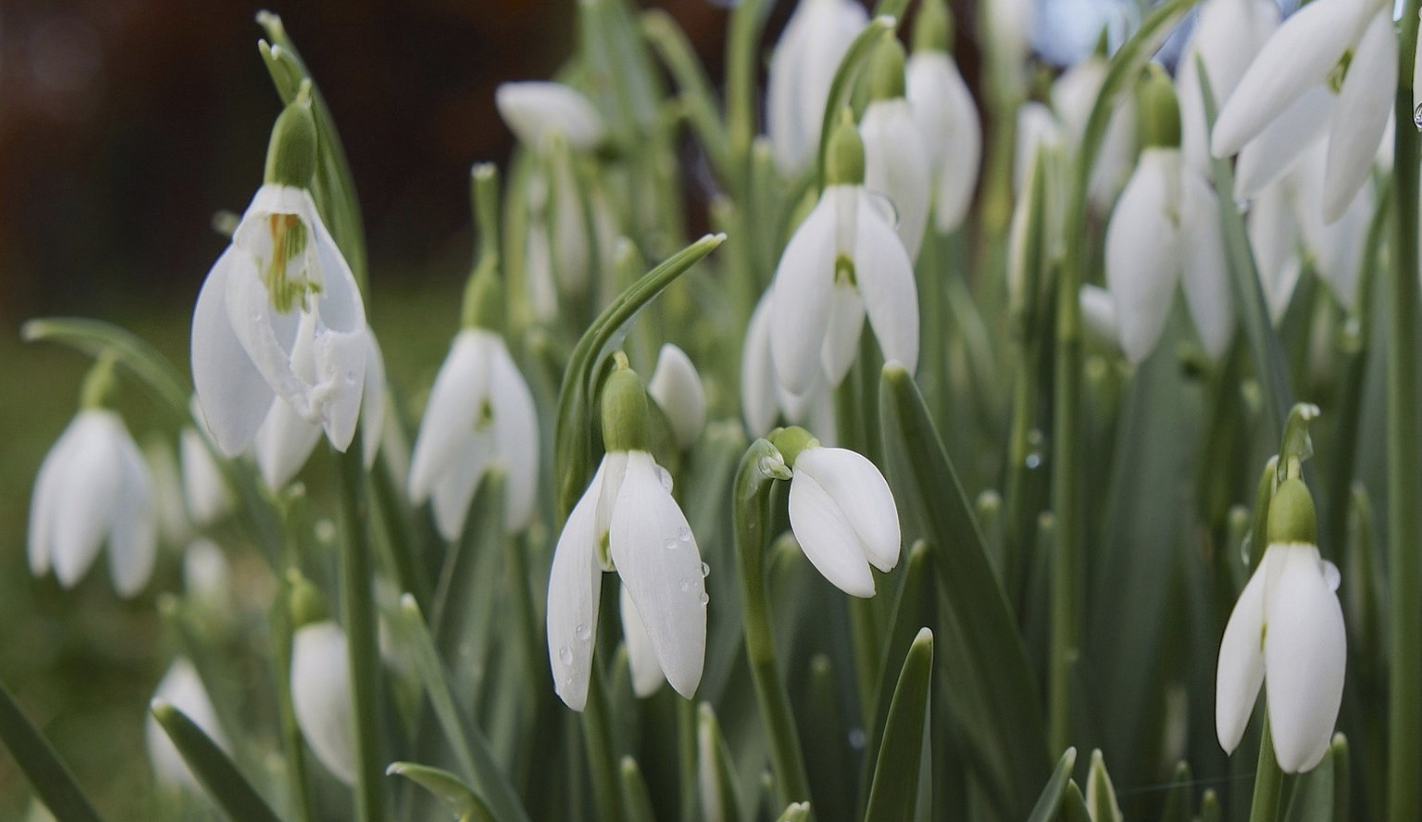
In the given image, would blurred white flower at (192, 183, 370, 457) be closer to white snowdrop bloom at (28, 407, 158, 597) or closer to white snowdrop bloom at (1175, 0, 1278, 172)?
white snowdrop bloom at (28, 407, 158, 597)

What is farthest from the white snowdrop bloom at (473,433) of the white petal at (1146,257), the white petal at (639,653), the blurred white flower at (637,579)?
the white petal at (1146,257)

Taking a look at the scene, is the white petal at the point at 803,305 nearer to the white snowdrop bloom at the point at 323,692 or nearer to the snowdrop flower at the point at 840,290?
the snowdrop flower at the point at 840,290

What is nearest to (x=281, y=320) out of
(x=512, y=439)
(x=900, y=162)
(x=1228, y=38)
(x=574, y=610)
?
(x=574, y=610)

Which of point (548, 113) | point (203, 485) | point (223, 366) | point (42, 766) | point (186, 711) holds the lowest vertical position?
point (186, 711)

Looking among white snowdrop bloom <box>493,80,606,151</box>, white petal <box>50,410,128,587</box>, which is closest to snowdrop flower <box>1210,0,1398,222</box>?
white snowdrop bloom <box>493,80,606,151</box>

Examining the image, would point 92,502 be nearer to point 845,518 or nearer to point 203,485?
point 203,485
